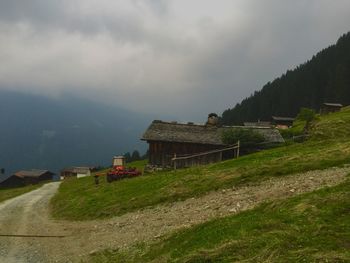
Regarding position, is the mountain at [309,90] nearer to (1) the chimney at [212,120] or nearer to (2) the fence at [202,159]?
(1) the chimney at [212,120]

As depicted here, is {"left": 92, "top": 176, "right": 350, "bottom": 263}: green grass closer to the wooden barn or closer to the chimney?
the wooden barn

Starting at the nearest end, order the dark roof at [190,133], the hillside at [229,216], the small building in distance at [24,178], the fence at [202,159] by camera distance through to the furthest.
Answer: the hillside at [229,216] → the fence at [202,159] → the dark roof at [190,133] → the small building in distance at [24,178]

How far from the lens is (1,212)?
1619 inches

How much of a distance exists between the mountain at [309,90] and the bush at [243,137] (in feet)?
343

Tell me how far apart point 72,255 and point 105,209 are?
1059cm

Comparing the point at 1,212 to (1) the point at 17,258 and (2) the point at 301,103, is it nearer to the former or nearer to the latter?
(1) the point at 17,258

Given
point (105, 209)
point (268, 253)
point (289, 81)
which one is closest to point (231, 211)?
point (268, 253)

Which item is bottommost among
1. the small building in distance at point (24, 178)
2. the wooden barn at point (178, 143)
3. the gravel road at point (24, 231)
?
the small building in distance at point (24, 178)

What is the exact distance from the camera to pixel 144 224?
25.6 m

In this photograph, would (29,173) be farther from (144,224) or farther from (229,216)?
(229,216)

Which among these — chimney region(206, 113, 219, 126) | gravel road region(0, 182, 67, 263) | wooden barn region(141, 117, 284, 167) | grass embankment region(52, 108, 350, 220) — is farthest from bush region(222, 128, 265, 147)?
gravel road region(0, 182, 67, 263)

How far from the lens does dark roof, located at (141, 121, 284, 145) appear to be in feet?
196

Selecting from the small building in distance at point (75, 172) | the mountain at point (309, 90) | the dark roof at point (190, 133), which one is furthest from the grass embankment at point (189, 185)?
the mountain at point (309, 90)

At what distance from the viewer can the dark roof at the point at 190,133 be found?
196 feet
